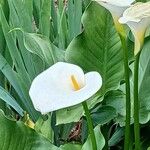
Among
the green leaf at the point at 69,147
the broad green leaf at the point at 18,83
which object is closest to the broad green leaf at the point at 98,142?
the green leaf at the point at 69,147

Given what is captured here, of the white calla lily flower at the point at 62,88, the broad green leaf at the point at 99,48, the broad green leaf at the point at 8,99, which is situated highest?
A: the white calla lily flower at the point at 62,88

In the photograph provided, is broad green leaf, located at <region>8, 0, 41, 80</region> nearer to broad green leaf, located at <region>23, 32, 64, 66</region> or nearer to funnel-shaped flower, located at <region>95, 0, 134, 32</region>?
broad green leaf, located at <region>23, 32, 64, 66</region>

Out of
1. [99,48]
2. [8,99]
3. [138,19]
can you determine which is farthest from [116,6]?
[8,99]

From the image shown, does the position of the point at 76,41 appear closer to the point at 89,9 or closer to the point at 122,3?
the point at 89,9

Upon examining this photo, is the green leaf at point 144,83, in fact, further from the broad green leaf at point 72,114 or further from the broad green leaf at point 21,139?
the broad green leaf at point 21,139

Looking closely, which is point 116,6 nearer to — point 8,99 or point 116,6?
point 116,6

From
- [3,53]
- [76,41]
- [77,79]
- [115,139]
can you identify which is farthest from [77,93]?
[3,53]

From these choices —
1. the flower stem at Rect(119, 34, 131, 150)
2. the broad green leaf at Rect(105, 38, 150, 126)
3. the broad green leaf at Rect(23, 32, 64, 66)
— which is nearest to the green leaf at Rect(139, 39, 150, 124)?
the broad green leaf at Rect(105, 38, 150, 126)
